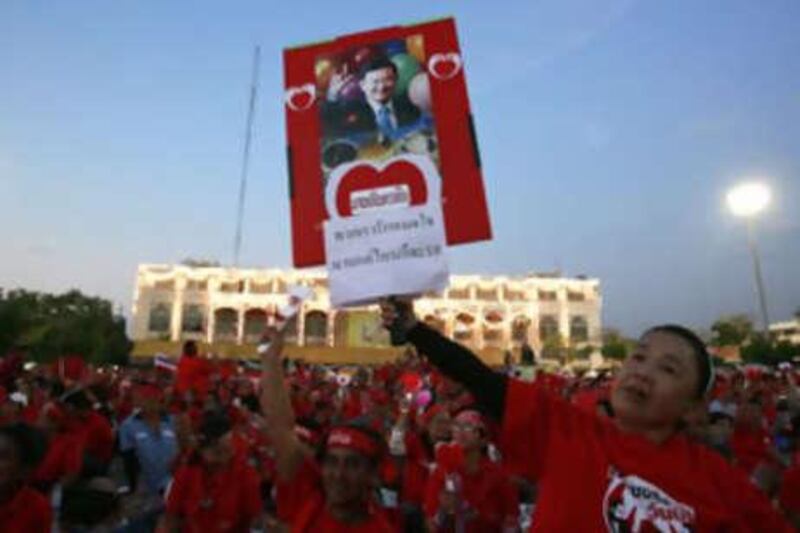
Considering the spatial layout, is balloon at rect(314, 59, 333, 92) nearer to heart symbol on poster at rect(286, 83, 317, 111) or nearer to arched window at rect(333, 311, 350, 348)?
heart symbol on poster at rect(286, 83, 317, 111)

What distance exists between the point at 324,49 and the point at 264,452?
6134mm

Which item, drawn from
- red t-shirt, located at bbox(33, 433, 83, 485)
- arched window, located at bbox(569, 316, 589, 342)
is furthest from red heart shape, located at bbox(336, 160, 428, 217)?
arched window, located at bbox(569, 316, 589, 342)

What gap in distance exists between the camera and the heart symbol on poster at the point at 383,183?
2961mm

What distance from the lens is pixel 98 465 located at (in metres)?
5.63

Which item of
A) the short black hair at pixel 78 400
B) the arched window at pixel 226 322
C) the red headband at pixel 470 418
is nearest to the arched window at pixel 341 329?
the arched window at pixel 226 322

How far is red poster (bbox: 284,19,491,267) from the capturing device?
3088 millimetres

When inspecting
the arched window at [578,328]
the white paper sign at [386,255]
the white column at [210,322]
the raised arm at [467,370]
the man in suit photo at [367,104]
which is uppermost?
the white column at [210,322]

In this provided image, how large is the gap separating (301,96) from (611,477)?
7.50 feet

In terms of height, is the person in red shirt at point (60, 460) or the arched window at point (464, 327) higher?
the arched window at point (464, 327)

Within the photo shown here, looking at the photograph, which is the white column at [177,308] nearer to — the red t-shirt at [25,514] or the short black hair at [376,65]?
the red t-shirt at [25,514]

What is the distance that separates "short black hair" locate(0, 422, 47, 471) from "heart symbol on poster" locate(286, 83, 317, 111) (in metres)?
2.22

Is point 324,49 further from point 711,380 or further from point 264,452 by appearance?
point 264,452

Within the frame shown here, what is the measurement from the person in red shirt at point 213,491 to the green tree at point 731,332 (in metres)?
71.9

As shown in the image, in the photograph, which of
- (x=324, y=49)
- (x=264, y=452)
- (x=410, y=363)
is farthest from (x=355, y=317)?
(x=324, y=49)
